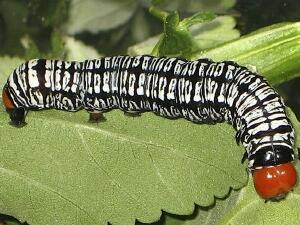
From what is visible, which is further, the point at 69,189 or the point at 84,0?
the point at 84,0

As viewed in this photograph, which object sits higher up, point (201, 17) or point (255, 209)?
point (201, 17)

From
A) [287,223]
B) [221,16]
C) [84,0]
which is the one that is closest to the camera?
[287,223]

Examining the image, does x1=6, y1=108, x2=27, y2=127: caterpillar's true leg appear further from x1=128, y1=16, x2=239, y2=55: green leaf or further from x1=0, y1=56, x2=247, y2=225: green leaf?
x1=128, y1=16, x2=239, y2=55: green leaf

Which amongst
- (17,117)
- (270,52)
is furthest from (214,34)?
(17,117)

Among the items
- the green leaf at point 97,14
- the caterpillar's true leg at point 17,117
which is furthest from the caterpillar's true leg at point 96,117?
the green leaf at point 97,14

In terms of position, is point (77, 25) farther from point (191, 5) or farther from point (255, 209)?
point (255, 209)

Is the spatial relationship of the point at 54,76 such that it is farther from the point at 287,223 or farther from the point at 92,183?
the point at 287,223

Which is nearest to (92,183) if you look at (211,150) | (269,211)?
(211,150)
